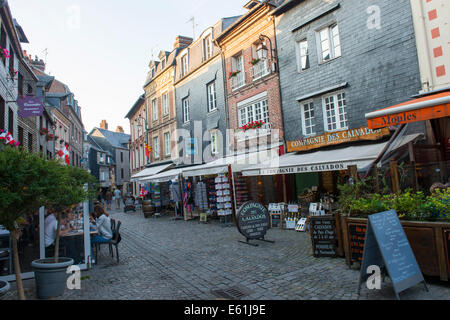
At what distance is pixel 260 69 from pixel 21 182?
448 inches

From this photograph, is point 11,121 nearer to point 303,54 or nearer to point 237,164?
point 237,164

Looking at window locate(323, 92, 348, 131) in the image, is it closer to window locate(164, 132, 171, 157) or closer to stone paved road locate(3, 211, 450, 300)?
stone paved road locate(3, 211, 450, 300)

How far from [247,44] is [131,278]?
11716 millimetres

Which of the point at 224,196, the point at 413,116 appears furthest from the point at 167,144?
the point at 413,116

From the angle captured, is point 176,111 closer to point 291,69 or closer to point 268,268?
point 291,69

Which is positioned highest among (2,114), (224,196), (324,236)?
(2,114)

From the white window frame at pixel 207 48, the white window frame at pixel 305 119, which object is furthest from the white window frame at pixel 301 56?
the white window frame at pixel 207 48

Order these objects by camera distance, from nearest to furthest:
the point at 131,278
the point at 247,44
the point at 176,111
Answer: the point at 131,278, the point at 247,44, the point at 176,111

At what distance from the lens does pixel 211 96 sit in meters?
16.9

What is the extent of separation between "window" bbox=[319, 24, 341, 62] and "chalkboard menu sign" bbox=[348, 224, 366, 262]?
7.42 meters

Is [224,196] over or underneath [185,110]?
underneath

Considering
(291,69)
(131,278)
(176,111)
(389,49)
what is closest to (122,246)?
(131,278)

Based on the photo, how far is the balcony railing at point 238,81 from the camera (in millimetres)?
14381
